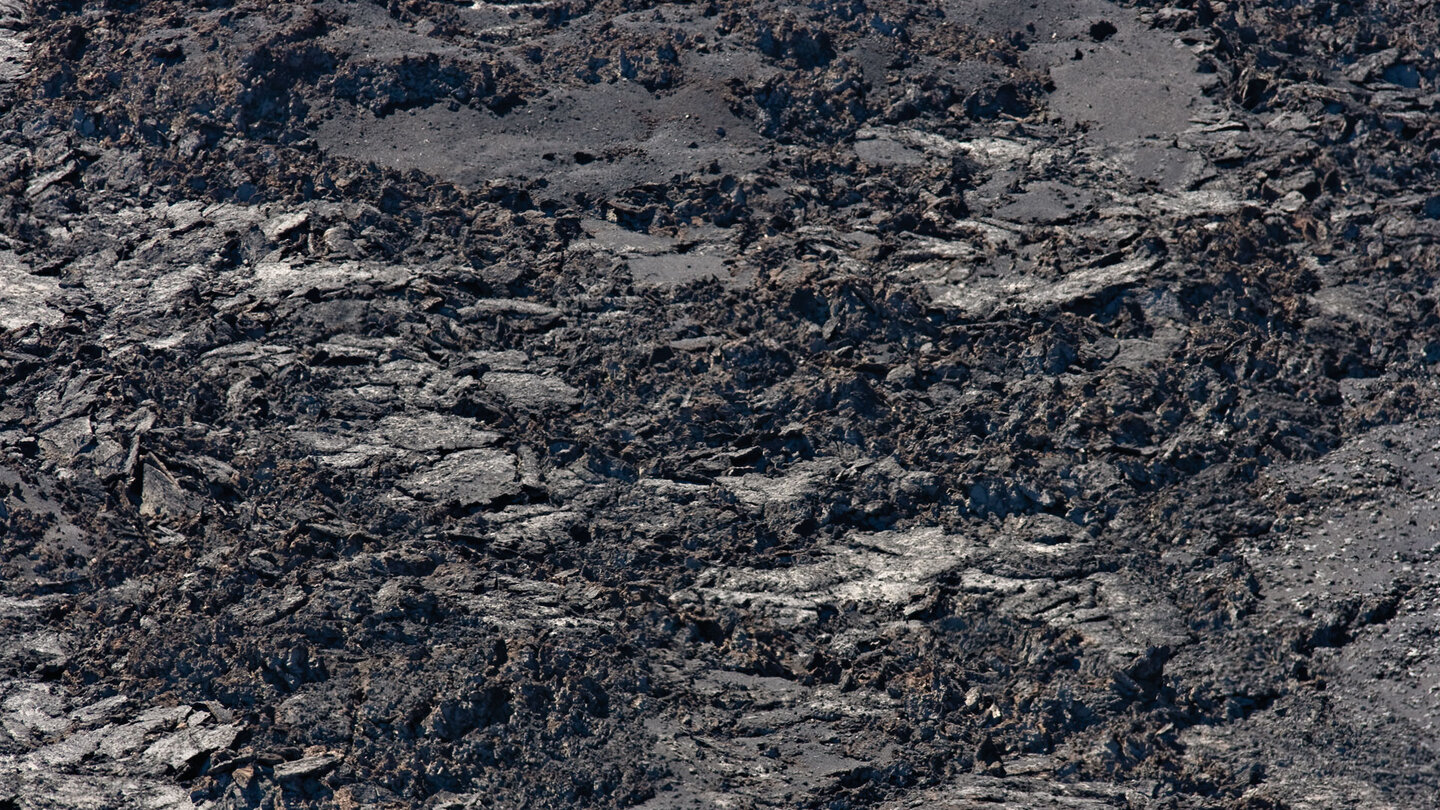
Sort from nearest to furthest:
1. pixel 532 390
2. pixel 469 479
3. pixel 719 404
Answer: pixel 469 479 < pixel 719 404 < pixel 532 390

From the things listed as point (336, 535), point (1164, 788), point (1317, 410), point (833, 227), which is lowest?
point (1164, 788)

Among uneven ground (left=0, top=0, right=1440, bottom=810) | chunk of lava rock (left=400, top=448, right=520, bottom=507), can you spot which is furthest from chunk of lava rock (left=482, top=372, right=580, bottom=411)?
chunk of lava rock (left=400, top=448, right=520, bottom=507)

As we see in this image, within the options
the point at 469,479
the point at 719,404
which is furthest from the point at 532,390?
the point at 719,404

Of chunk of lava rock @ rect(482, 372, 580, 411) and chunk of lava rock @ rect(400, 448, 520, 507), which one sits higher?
chunk of lava rock @ rect(482, 372, 580, 411)

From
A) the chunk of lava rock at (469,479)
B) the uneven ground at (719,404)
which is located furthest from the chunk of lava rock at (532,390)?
the chunk of lava rock at (469,479)

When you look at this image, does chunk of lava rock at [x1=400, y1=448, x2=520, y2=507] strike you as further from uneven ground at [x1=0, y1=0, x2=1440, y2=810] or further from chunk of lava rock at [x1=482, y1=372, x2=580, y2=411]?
chunk of lava rock at [x1=482, y1=372, x2=580, y2=411]

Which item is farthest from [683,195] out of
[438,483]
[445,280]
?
[438,483]

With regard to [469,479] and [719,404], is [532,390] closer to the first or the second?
[469,479]

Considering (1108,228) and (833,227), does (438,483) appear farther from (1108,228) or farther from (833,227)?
(1108,228)
